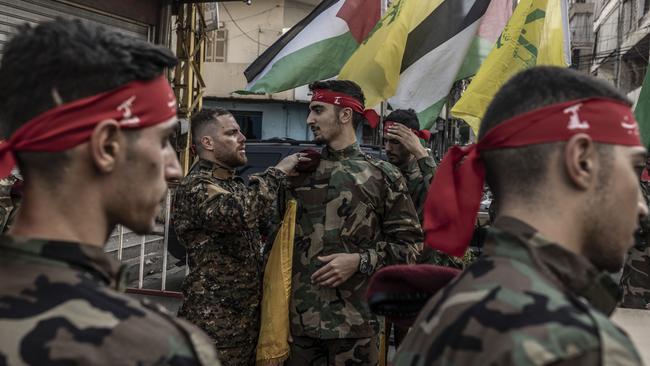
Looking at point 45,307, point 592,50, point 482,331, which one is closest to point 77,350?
point 45,307

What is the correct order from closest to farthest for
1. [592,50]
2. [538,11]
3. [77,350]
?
1. [77,350]
2. [538,11]
3. [592,50]

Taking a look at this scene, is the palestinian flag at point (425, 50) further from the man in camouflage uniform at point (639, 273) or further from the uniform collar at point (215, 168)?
the man in camouflage uniform at point (639, 273)

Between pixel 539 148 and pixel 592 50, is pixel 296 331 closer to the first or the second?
pixel 539 148

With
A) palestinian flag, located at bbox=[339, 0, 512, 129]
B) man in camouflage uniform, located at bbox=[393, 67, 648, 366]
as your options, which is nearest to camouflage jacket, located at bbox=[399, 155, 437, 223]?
palestinian flag, located at bbox=[339, 0, 512, 129]

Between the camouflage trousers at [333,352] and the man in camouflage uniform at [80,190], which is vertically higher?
the man in camouflage uniform at [80,190]

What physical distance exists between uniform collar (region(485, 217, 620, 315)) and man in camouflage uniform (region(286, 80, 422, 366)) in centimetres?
237

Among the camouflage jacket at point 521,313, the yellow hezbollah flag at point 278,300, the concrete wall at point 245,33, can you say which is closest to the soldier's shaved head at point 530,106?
the camouflage jacket at point 521,313

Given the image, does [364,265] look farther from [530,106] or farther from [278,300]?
[530,106]

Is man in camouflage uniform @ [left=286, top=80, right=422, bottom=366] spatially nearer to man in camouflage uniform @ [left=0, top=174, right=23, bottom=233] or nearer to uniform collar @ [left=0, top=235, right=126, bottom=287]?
man in camouflage uniform @ [left=0, top=174, right=23, bottom=233]

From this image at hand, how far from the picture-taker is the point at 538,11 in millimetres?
5078

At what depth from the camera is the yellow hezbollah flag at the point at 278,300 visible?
13.0 ft

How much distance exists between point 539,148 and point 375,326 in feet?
8.64

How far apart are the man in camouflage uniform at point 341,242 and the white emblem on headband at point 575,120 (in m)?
2.44

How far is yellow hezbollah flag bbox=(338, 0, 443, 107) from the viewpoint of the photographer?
5137 mm
